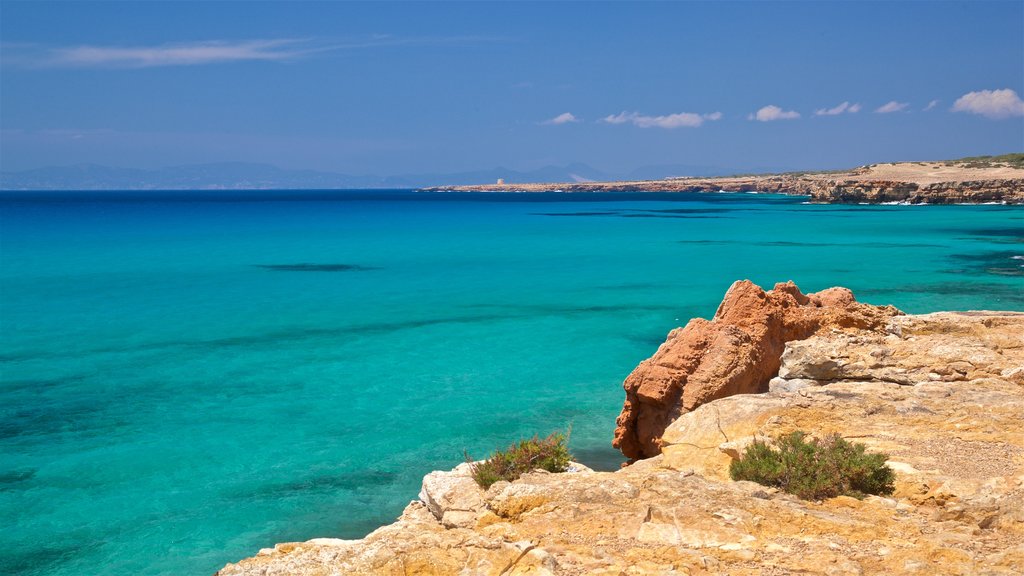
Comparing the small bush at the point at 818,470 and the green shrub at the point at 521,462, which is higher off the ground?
the small bush at the point at 818,470

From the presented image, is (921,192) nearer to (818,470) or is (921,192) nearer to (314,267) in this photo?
(314,267)

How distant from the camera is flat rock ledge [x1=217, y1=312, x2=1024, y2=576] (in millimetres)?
5391

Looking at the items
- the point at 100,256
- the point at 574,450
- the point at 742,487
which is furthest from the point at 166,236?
the point at 742,487

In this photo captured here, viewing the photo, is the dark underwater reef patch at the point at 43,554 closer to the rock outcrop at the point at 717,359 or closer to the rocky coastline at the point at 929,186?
the rock outcrop at the point at 717,359

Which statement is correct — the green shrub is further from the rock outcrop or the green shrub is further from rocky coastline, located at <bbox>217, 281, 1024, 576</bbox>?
the rock outcrop

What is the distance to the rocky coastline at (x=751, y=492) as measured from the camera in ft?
17.9

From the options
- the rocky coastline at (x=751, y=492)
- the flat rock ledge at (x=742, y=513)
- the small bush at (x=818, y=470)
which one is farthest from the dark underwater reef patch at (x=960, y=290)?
the small bush at (x=818, y=470)

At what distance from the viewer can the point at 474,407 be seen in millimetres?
15820

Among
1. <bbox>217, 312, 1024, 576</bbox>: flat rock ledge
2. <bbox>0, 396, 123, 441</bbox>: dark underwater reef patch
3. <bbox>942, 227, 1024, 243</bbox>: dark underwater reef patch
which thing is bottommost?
<bbox>0, 396, 123, 441</bbox>: dark underwater reef patch

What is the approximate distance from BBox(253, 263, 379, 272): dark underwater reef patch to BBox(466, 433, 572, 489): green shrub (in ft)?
108

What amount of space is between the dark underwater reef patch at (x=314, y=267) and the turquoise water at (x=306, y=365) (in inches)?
6.3

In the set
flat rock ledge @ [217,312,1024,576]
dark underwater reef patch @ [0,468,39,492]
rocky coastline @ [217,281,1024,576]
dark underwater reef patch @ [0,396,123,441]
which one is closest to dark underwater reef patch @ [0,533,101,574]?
dark underwater reef patch @ [0,468,39,492]

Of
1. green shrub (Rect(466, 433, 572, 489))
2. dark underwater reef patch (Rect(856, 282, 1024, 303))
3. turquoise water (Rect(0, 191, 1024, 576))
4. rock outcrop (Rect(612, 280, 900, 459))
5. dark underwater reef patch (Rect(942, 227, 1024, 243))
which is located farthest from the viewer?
dark underwater reef patch (Rect(942, 227, 1024, 243))

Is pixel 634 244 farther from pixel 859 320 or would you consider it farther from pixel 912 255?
pixel 859 320
